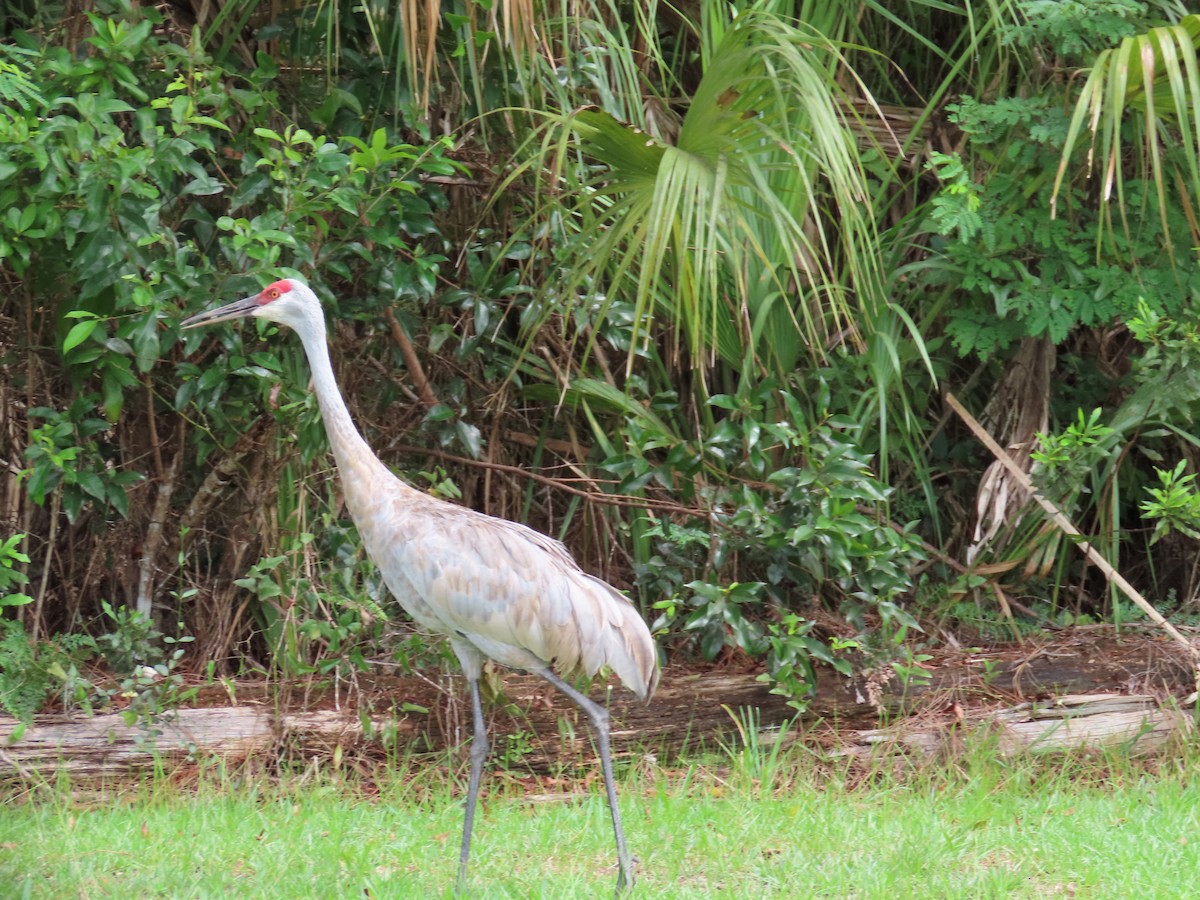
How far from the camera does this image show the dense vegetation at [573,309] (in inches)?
191

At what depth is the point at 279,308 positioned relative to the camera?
4.54 m

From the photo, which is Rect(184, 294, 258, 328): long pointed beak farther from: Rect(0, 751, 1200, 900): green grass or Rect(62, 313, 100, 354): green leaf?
Rect(0, 751, 1200, 900): green grass

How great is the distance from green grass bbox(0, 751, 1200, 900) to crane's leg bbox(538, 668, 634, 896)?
8 cm

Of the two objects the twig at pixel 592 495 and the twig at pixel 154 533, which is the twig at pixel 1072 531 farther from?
the twig at pixel 154 533

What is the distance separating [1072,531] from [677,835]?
2435mm

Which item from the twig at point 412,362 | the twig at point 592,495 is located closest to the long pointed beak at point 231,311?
the twig at point 412,362

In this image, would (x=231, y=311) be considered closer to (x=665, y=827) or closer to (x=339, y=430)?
(x=339, y=430)

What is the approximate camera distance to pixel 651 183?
5.15m

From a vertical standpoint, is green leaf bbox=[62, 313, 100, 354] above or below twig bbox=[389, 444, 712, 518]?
above

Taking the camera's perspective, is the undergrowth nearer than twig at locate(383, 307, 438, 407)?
Yes

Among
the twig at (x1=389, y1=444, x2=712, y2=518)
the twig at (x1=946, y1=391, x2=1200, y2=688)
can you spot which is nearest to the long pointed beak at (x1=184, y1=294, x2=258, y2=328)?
the twig at (x1=389, y1=444, x2=712, y2=518)

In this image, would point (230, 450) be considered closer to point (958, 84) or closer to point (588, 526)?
point (588, 526)

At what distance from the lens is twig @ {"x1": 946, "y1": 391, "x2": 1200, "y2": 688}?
5586mm

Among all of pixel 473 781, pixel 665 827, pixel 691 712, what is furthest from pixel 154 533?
pixel 665 827
